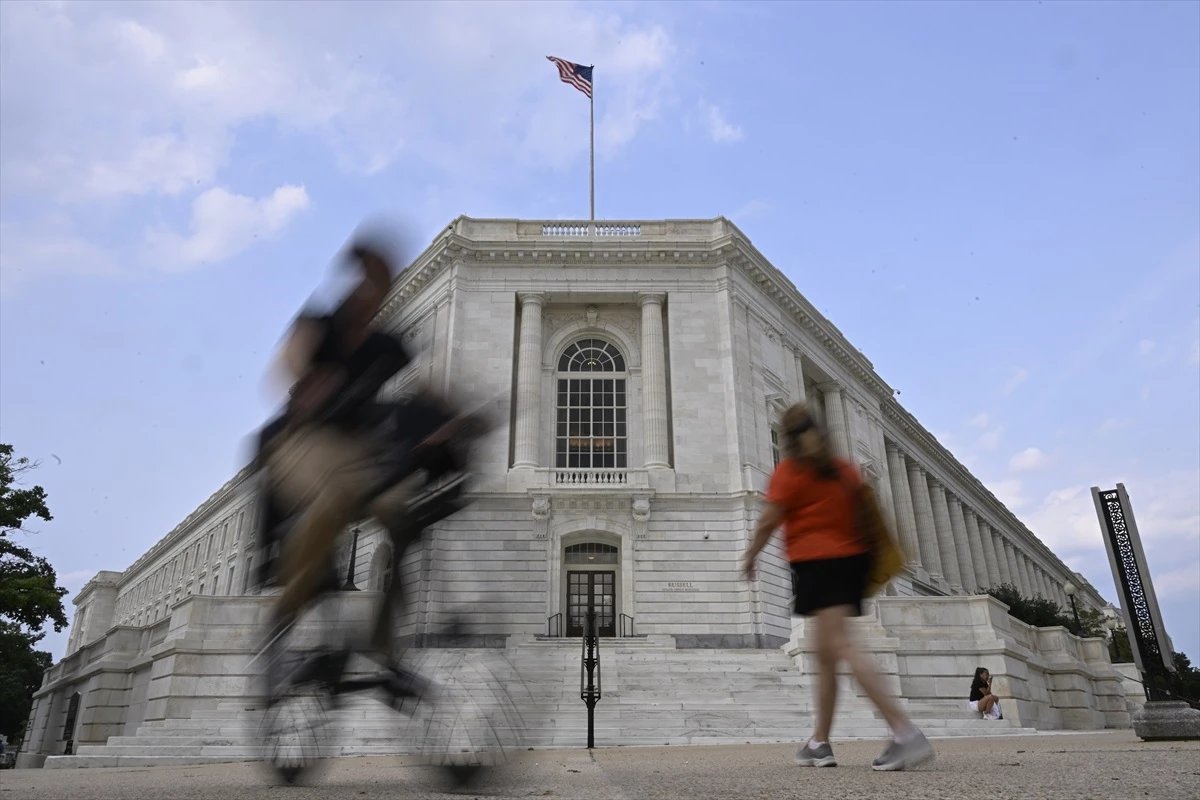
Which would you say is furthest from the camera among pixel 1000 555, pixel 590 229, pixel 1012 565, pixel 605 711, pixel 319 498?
pixel 1012 565

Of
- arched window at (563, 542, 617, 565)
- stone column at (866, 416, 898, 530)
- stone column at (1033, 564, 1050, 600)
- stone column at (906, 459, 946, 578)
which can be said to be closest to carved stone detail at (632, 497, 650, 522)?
arched window at (563, 542, 617, 565)

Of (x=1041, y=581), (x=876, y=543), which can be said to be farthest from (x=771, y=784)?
(x=1041, y=581)

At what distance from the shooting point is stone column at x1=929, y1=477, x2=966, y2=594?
46.0m

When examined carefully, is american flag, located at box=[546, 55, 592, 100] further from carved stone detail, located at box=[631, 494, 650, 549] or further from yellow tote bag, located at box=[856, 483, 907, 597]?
yellow tote bag, located at box=[856, 483, 907, 597]

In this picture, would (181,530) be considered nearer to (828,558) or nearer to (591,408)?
(591,408)

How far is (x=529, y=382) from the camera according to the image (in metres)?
26.5

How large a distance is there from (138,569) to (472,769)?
7944 centimetres

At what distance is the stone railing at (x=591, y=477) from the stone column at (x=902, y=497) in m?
20.5

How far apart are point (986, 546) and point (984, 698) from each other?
49.3 metres

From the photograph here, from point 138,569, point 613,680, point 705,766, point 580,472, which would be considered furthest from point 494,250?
point 138,569

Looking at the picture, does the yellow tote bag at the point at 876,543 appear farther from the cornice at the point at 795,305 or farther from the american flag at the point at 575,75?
the american flag at the point at 575,75

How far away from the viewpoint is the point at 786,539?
3789mm

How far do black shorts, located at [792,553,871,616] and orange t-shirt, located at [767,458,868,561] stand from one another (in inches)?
1.3

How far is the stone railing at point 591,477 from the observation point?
2469 cm
